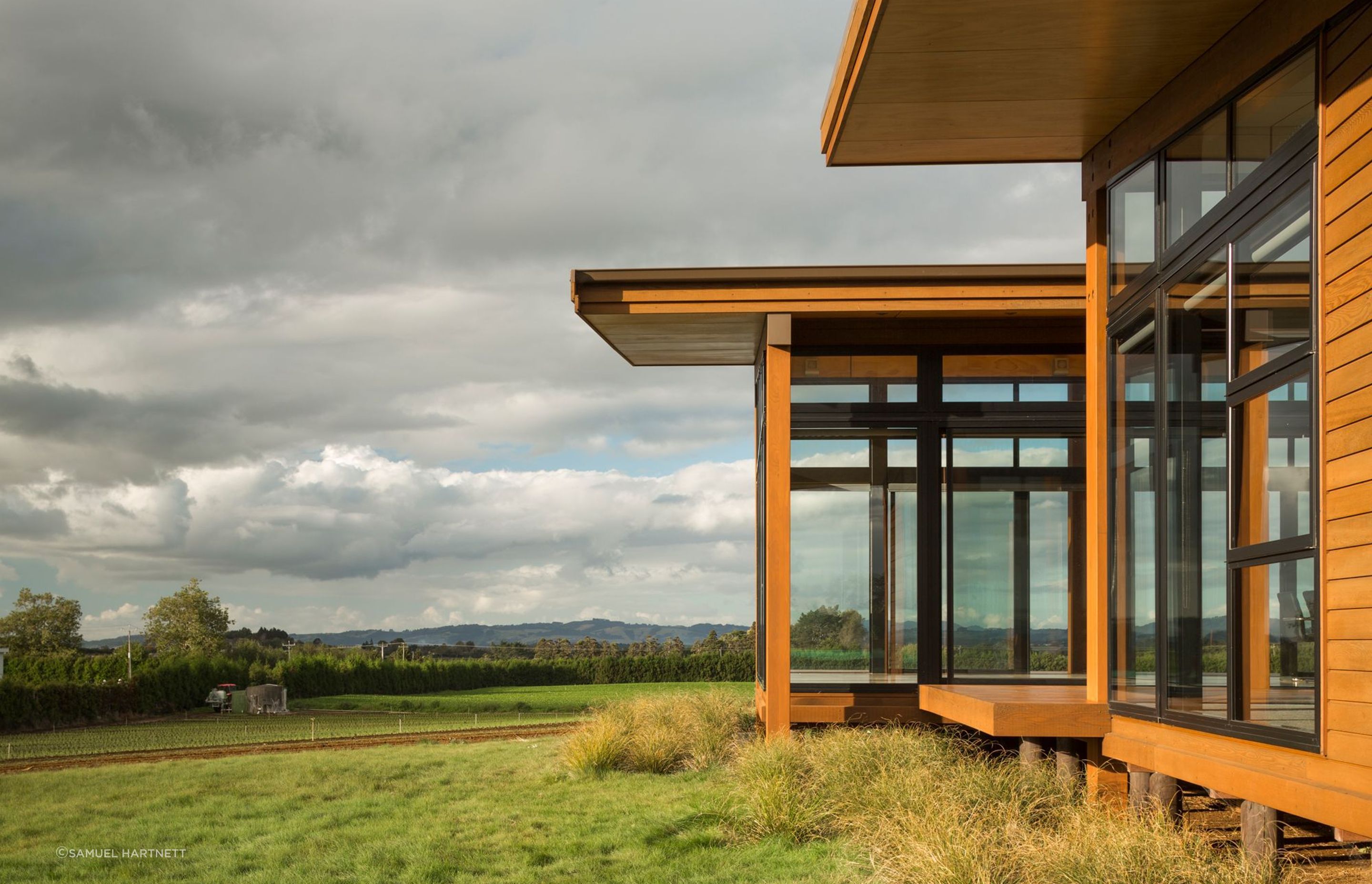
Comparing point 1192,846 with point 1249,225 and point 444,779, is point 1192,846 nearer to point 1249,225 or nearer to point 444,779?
point 1249,225

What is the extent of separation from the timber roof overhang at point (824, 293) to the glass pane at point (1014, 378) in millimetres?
431

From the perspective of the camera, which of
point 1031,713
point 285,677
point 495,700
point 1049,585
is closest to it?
point 1031,713

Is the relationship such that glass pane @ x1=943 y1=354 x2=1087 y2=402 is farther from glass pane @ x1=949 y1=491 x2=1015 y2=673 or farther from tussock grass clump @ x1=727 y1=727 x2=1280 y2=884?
tussock grass clump @ x1=727 y1=727 x2=1280 y2=884

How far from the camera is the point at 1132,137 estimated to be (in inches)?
270

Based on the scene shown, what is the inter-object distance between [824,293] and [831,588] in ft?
9.67

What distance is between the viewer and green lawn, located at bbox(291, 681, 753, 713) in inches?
1257

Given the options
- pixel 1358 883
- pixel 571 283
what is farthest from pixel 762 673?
pixel 1358 883

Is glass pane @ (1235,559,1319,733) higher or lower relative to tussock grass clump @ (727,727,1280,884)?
higher

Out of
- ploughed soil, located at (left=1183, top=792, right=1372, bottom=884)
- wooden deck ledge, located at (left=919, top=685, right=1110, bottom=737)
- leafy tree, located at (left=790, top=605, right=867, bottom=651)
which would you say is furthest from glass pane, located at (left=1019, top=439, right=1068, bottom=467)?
ploughed soil, located at (left=1183, top=792, right=1372, bottom=884)

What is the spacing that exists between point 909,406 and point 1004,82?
5322 mm

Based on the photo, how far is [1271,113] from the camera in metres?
5.35

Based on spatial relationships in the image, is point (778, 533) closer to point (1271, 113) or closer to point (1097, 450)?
point (1097, 450)

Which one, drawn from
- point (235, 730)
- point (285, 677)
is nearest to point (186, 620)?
point (285, 677)

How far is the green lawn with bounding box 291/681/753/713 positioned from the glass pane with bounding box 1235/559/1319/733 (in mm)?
23470
